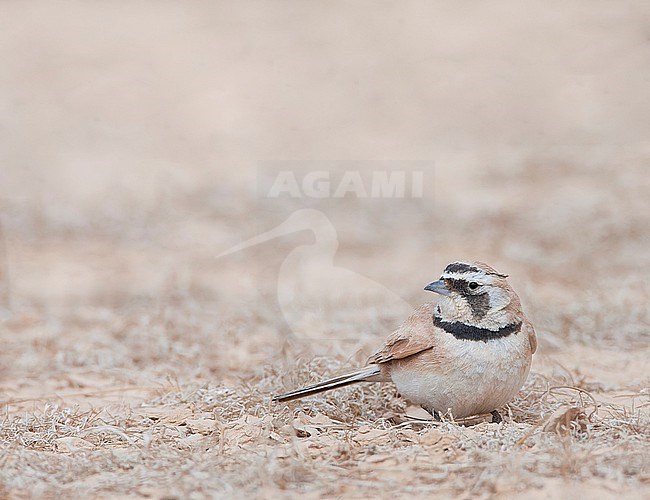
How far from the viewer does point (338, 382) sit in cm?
420

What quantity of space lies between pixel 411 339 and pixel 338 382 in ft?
1.35

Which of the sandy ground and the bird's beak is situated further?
the bird's beak

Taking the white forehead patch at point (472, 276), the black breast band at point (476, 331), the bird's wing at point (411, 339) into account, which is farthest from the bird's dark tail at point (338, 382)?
the white forehead patch at point (472, 276)

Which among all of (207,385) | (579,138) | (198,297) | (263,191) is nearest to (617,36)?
(579,138)

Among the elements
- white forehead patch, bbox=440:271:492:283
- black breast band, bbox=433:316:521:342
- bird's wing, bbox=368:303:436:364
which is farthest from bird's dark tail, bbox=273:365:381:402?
white forehead patch, bbox=440:271:492:283

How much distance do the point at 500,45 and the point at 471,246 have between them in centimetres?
606

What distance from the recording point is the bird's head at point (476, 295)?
12.9 feet

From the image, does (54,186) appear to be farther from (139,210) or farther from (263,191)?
(263,191)

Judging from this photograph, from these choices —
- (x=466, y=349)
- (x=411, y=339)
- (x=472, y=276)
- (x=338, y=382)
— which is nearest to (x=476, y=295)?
(x=472, y=276)

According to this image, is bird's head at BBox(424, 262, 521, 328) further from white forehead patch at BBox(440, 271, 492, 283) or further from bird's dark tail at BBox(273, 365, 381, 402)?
bird's dark tail at BBox(273, 365, 381, 402)

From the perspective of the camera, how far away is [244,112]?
12.3 meters

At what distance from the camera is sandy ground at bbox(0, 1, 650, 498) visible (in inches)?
139

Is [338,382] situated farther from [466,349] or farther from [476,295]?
[476,295]

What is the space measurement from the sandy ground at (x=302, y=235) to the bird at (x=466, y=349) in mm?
150
